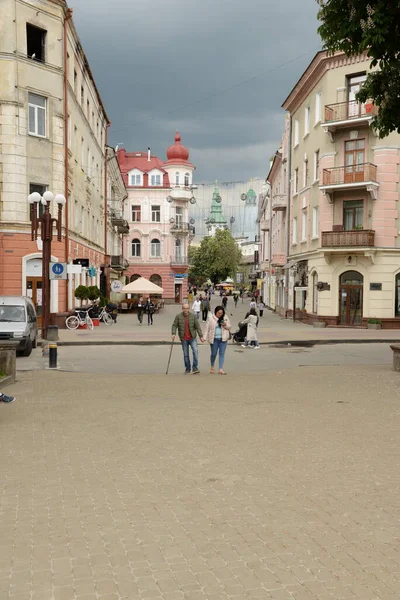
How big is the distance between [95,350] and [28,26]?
1586 centimetres

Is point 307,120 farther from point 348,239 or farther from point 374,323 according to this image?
point 374,323

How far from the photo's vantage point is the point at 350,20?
11.3 metres

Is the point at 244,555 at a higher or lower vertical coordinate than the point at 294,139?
lower

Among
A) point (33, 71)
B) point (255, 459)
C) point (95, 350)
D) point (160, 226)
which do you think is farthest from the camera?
point (160, 226)

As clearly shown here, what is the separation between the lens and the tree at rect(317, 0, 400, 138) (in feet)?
35.9

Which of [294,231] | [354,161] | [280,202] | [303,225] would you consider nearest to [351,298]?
[354,161]

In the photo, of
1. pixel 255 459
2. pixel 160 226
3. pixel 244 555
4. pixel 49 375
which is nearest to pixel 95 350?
pixel 49 375

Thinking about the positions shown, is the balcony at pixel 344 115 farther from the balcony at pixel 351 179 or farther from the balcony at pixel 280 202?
the balcony at pixel 280 202

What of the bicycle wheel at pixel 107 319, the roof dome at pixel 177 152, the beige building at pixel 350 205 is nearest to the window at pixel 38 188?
the bicycle wheel at pixel 107 319

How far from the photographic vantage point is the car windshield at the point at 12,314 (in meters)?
18.7

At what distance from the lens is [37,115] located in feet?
89.4

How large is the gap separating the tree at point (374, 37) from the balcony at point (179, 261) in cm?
5598

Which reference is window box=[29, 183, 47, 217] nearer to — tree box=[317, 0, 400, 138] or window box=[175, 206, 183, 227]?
tree box=[317, 0, 400, 138]

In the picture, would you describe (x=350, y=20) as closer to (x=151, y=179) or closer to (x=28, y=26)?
(x=28, y=26)
